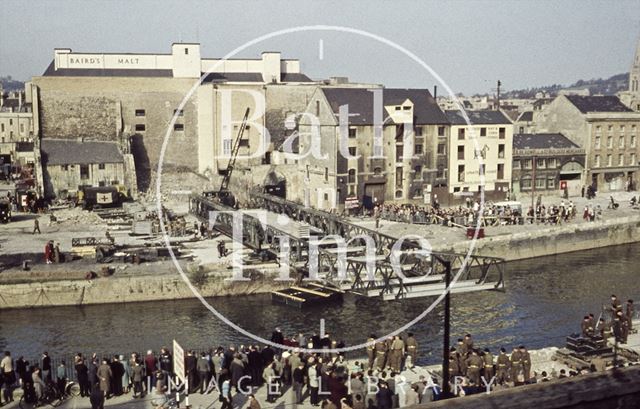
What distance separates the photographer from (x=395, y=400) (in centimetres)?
1705

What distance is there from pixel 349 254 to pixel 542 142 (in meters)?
36.5

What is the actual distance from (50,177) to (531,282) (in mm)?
36290

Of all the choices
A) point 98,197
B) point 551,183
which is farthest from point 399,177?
point 98,197

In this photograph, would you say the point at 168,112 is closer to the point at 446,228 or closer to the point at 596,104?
the point at 446,228

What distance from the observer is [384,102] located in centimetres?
5334

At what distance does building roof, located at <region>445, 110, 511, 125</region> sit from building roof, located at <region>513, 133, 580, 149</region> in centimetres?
355

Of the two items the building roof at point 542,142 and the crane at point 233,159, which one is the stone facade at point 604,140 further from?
the crane at point 233,159

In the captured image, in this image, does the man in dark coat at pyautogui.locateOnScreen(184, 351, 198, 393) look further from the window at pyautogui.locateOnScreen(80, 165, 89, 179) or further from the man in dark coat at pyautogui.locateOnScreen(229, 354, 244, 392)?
the window at pyautogui.locateOnScreen(80, 165, 89, 179)

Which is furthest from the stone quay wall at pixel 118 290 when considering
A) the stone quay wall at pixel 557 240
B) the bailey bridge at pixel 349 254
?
the stone quay wall at pixel 557 240

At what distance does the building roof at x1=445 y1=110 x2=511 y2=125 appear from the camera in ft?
184

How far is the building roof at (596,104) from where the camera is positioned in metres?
63.5

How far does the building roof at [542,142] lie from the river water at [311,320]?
78.0ft

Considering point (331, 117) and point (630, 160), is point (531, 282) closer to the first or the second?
point (331, 117)

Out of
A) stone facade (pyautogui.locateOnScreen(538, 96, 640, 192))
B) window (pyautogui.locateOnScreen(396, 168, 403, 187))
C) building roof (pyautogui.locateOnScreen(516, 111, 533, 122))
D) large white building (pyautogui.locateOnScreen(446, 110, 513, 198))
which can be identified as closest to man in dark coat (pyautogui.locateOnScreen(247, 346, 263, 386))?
window (pyautogui.locateOnScreen(396, 168, 403, 187))
